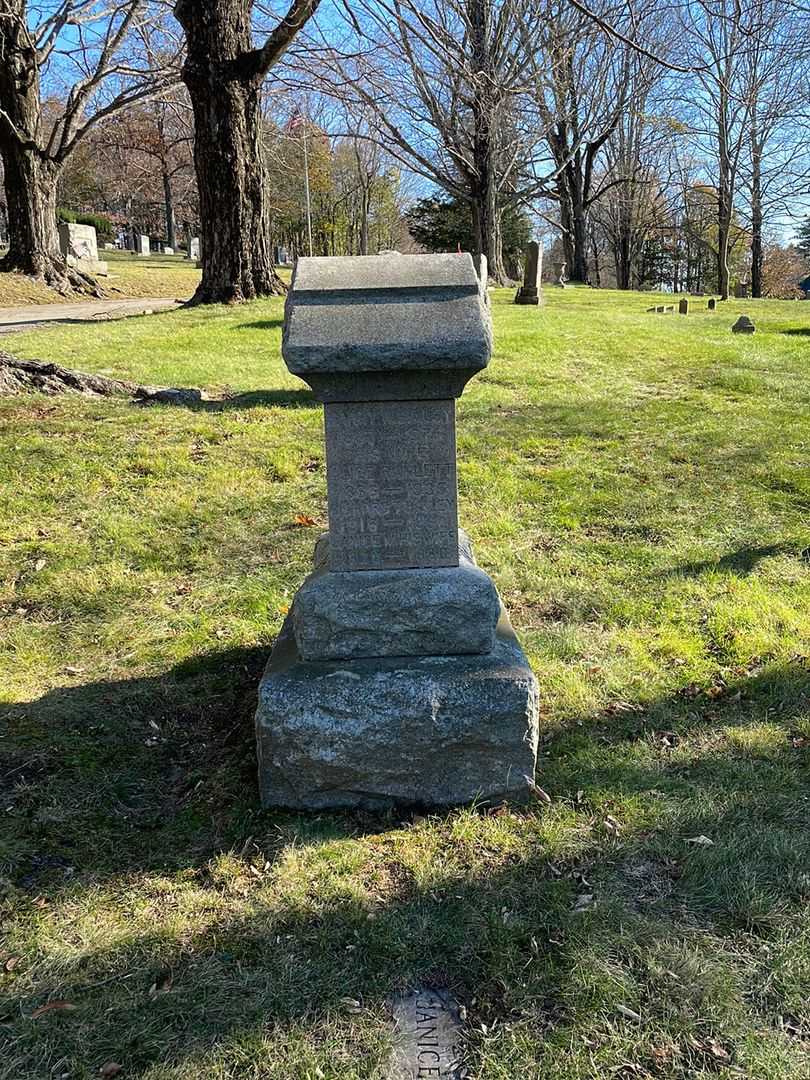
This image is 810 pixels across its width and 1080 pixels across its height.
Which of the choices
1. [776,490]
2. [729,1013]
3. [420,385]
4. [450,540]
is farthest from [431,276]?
[776,490]

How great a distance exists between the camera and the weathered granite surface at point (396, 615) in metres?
3.00

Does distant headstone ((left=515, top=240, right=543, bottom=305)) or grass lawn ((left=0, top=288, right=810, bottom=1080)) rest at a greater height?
distant headstone ((left=515, top=240, right=543, bottom=305))

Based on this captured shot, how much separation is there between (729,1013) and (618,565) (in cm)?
325

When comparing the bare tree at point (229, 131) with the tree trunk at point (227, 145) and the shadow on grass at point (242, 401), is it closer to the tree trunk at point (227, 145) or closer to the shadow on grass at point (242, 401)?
the tree trunk at point (227, 145)

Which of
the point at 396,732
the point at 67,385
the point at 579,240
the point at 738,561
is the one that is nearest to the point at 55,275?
the point at 67,385

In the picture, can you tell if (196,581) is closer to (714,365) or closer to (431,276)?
(431,276)

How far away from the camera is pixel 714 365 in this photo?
10.6m

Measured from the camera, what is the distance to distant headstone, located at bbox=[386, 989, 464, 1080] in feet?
6.68

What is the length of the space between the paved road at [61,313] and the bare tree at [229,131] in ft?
8.87

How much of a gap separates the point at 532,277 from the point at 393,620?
16393 mm

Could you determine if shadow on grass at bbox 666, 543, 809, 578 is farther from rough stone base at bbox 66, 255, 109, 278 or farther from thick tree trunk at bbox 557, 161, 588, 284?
thick tree trunk at bbox 557, 161, 588, 284

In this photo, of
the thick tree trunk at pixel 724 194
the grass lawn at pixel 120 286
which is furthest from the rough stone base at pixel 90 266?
the thick tree trunk at pixel 724 194

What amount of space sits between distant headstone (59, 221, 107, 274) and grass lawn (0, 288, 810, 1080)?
23682 millimetres

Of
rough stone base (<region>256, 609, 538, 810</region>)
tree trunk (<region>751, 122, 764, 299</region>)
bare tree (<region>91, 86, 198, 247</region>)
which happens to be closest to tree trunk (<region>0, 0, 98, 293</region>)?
rough stone base (<region>256, 609, 538, 810</region>)
